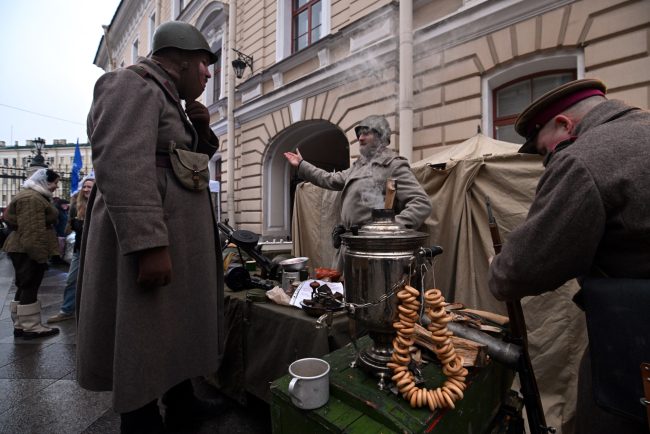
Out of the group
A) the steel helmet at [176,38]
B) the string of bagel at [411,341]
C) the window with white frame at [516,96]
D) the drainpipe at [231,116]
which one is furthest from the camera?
the drainpipe at [231,116]

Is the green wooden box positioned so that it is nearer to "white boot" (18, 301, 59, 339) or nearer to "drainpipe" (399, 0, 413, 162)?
"white boot" (18, 301, 59, 339)

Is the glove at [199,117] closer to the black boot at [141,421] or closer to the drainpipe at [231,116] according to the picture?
the black boot at [141,421]

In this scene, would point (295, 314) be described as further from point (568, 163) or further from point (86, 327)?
point (568, 163)

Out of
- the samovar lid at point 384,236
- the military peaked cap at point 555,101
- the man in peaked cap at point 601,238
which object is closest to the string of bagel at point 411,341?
the samovar lid at point 384,236

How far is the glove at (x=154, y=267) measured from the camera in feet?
4.17

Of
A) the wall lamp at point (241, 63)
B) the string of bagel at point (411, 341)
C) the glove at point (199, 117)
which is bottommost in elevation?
the string of bagel at point (411, 341)

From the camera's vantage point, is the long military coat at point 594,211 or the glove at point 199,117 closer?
the long military coat at point 594,211

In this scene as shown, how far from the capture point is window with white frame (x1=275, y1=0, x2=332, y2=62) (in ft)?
26.9

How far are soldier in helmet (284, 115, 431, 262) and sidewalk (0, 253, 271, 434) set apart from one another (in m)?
1.51

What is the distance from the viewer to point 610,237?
1.05 metres

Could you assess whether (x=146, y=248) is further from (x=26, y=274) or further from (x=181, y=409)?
(x=26, y=274)

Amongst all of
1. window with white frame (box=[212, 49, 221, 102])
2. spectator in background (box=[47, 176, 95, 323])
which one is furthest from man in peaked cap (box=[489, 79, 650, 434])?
window with white frame (box=[212, 49, 221, 102])

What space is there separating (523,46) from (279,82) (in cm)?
578

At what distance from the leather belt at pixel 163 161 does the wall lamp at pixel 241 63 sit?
8.52 meters
